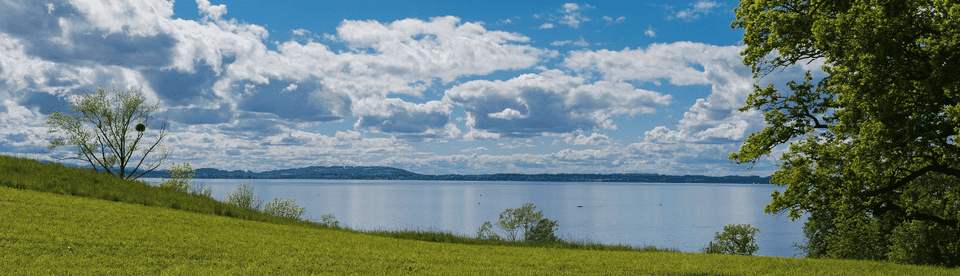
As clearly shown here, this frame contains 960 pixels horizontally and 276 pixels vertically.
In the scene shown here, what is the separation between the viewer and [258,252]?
41.0 feet

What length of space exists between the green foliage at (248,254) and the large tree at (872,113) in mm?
3081

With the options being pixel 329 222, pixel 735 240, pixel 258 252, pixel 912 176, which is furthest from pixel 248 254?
pixel 735 240

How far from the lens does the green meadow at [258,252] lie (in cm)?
1057

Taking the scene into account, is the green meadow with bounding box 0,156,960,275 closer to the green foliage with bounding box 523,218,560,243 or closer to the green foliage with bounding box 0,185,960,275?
the green foliage with bounding box 0,185,960,275

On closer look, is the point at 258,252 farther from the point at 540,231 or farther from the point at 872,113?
the point at 540,231

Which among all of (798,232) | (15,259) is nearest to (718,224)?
(798,232)

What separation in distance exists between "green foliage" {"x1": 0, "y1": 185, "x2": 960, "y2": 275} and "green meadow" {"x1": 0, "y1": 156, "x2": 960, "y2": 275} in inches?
1.0

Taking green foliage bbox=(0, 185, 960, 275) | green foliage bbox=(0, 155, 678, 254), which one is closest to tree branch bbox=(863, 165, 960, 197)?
green foliage bbox=(0, 185, 960, 275)

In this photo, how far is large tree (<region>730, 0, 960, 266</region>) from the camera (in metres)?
12.7

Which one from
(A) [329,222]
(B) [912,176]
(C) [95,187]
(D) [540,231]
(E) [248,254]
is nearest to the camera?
(E) [248,254]

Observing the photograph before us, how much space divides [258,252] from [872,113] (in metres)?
15.9

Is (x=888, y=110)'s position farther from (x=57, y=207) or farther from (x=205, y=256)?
(x=57, y=207)

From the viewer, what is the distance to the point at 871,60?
501 inches

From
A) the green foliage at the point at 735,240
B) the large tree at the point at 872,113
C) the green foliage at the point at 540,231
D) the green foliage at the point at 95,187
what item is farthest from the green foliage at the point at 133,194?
the green foliage at the point at 540,231
